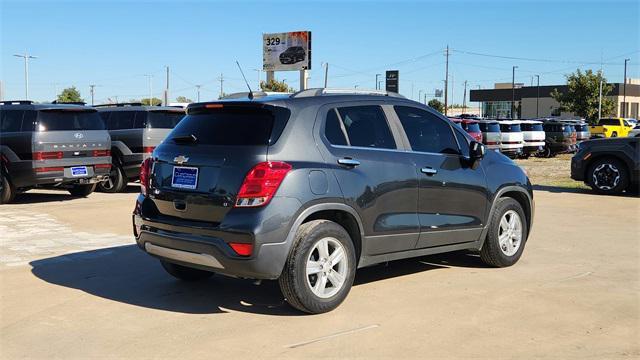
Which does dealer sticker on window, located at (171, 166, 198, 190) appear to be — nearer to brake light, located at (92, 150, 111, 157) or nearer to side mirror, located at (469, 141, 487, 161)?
side mirror, located at (469, 141, 487, 161)

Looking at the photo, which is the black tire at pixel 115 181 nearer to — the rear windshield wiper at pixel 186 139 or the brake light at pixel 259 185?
the rear windshield wiper at pixel 186 139

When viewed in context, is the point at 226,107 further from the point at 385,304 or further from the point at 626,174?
the point at 626,174

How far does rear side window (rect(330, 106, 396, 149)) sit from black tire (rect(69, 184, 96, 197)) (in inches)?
368

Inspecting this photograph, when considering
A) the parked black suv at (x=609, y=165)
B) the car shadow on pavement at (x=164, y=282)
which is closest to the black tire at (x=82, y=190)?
the car shadow on pavement at (x=164, y=282)

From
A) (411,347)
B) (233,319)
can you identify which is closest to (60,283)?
(233,319)

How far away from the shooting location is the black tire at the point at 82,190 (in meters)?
13.8

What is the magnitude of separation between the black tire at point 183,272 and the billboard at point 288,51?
37902 mm

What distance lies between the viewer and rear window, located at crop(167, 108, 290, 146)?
5109mm

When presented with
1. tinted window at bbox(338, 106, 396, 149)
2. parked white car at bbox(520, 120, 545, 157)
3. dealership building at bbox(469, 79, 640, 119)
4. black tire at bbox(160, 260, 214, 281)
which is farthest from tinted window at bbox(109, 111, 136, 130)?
dealership building at bbox(469, 79, 640, 119)

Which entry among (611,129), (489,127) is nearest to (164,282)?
(489,127)

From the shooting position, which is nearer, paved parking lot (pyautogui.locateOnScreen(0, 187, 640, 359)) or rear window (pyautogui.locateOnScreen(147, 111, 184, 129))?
paved parking lot (pyautogui.locateOnScreen(0, 187, 640, 359))

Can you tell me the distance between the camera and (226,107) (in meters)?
5.45

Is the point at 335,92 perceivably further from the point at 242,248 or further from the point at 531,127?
the point at 531,127

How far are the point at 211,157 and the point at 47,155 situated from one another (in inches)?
313
